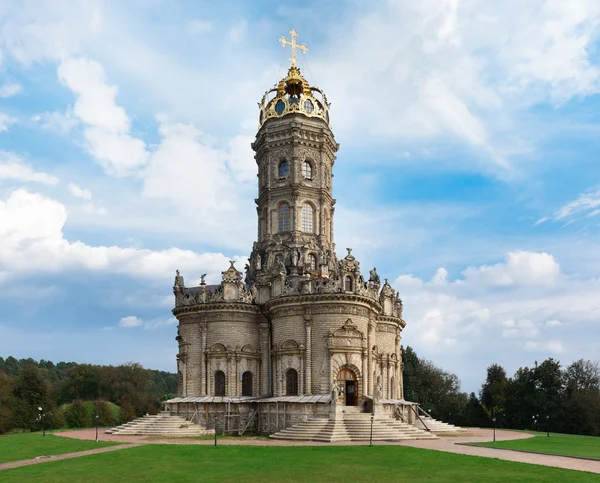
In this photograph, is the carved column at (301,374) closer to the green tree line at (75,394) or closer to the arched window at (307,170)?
the green tree line at (75,394)

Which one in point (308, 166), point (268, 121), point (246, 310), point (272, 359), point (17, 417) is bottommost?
point (17, 417)

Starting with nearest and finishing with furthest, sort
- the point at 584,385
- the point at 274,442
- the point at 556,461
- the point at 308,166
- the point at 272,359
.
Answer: the point at 556,461 → the point at 274,442 → the point at 272,359 → the point at 308,166 → the point at 584,385

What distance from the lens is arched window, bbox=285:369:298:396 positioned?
51.9 metres

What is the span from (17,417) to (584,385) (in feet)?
215

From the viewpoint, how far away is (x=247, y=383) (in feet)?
182

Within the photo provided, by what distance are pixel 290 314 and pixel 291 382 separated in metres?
5.53

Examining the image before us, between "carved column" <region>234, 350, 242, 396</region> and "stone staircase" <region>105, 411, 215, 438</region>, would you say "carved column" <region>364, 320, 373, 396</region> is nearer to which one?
"carved column" <region>234, 350, 242, 396</region>

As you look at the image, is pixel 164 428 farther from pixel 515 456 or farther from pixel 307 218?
pixel 515 456

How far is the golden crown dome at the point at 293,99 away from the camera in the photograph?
210ft

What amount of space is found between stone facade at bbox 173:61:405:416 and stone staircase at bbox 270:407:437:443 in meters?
2.61

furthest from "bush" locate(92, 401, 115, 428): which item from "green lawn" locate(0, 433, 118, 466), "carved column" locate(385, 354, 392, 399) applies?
"carved column" locate(385, 354, 392, 399)

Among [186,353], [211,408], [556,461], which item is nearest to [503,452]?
[556,461]

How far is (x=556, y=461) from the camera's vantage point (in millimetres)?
30719

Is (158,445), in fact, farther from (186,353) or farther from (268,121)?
(268,121)
